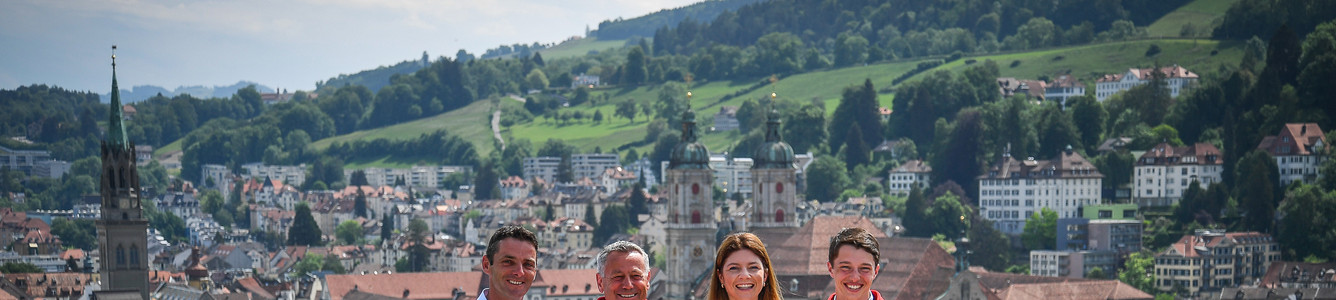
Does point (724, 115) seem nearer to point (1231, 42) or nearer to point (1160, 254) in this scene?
point (1231, 42)

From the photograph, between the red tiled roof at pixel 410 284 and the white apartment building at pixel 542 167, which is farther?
the white apartment building at pixel 542 167

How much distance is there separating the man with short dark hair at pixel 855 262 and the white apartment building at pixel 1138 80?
108m

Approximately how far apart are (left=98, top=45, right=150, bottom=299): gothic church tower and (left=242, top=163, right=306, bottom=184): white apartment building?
12498 cm

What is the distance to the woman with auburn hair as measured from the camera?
9203 millimetres

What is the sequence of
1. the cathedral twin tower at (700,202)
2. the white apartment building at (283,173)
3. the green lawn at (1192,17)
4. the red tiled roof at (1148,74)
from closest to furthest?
the cathedral twin tower at (700,202) < the red tiled roof at (1148,74) < the green lawn at (1192,17) < the white apartment building at (283,173)

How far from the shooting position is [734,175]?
145750 millimetres

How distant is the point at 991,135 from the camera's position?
11019 centimetres

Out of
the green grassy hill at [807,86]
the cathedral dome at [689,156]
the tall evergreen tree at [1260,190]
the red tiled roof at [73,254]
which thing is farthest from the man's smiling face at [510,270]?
the green grassy hill at [807,86]

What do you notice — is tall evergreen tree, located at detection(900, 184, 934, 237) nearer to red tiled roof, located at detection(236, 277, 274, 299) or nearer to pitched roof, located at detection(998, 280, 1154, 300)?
pitched roof, located at detection(998, 280, 1154, 300)

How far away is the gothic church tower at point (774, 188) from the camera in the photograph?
77938 mm

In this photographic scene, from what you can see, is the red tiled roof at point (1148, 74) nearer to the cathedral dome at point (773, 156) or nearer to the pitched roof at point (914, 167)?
the pitched roof at point (914, 167)

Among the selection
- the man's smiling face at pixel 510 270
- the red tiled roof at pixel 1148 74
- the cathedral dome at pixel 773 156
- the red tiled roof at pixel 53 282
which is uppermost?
the red tiled roof at pixel 1148 74

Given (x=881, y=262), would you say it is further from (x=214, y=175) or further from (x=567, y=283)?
(x=214, y=175)

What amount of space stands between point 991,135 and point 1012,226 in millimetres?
12319
